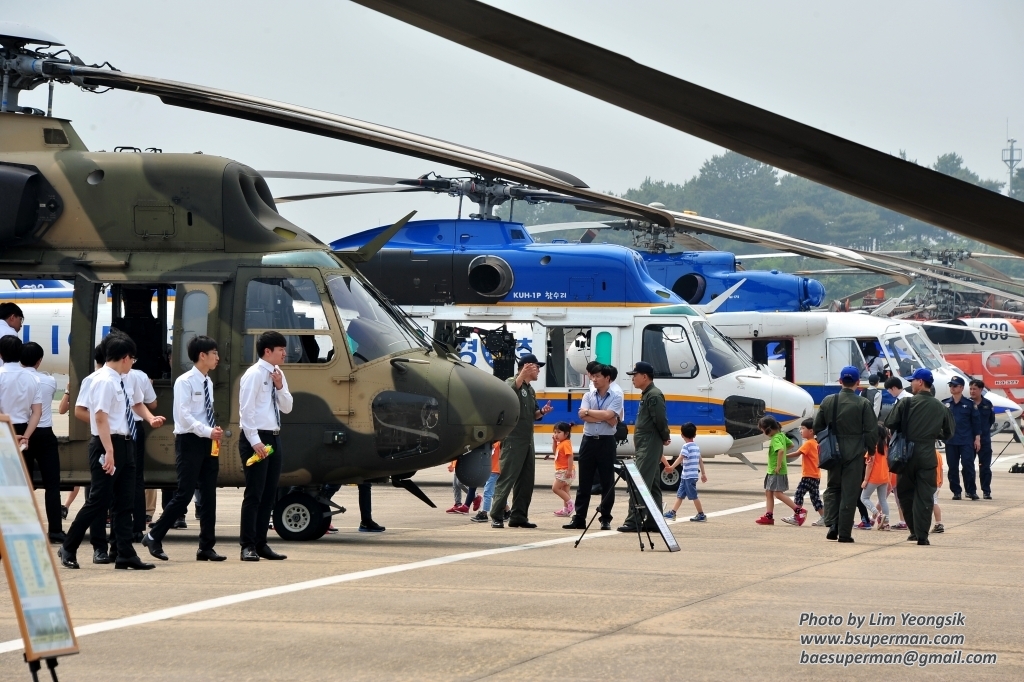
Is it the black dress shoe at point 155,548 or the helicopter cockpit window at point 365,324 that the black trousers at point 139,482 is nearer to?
the black dress shoe at point 155,548

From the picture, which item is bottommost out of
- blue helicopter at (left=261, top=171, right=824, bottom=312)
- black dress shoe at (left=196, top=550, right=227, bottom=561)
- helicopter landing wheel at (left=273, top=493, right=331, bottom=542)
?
black dress shoe at (left=196, top=550, right=227, bottom=561)

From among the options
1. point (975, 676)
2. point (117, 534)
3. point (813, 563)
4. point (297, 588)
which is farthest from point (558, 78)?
point (813, 563)

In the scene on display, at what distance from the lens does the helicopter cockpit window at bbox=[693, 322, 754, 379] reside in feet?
61.7

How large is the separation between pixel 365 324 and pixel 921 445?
5266 millimetres

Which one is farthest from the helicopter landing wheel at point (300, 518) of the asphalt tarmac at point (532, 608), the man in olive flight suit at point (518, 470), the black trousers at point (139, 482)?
the man in olive flight suit at point (518, 470)

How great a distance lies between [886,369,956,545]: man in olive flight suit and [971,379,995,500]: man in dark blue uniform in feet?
21.4

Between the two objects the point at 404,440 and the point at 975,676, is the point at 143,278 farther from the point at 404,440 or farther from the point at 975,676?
the point at 975,676

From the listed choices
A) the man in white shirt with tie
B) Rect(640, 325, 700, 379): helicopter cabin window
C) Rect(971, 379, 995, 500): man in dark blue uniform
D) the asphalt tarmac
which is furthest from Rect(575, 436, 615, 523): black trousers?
Rect(971, 379, 995, 500): man in dark blue uniform

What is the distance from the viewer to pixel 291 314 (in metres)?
11.7

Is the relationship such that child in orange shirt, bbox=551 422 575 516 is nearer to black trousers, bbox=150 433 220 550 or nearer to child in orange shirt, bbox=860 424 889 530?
child in orange shirt, bbox=860 424 889 530

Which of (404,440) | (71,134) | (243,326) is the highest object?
(71,134)

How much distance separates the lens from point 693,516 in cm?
1471

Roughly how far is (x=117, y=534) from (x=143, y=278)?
121 inches

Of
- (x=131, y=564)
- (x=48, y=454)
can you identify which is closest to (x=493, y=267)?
(x=48, y=454)
